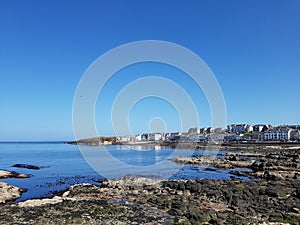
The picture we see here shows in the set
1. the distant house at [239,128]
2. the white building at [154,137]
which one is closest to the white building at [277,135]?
the distant house at [239,128]

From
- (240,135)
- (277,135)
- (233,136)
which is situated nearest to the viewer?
(277,135)

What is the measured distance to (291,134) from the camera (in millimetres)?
115250

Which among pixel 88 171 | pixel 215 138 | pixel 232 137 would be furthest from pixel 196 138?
pixel 88 171

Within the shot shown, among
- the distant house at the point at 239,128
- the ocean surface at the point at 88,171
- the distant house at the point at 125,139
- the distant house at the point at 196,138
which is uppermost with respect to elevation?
the distant house at the point at 239,128

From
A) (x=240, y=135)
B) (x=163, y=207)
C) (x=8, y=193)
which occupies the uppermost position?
(x=240, y=135)

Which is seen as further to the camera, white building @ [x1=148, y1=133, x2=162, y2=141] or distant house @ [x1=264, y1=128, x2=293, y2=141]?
white building @ [x1=148, y1=133, x2=162, y2=141]

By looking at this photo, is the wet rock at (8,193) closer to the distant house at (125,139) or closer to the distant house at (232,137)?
the distant house at (232,137)

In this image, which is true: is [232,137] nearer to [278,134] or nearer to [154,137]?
[278,134]

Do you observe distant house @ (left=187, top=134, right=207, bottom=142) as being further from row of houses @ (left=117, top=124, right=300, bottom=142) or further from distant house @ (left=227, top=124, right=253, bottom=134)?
distant house @ (left=227, top=124, right=253, bottom=134)

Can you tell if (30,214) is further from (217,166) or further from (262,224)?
(217,166)

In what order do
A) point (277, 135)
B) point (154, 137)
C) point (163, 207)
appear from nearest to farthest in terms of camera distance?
1. point (163, 207)
2. point (277, 135)
3. point (154, 137)

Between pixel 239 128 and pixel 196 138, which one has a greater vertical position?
pixel 239 128

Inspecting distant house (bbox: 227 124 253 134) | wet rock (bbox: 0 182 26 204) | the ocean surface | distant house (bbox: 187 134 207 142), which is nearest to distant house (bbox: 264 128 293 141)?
distant house (bbox: 187 134 207 142)

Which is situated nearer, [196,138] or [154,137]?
[196,138]
